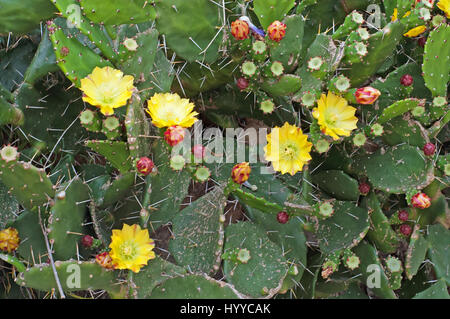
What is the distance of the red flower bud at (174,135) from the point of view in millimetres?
1350

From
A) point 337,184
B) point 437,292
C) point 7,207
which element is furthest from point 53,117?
point 437,292

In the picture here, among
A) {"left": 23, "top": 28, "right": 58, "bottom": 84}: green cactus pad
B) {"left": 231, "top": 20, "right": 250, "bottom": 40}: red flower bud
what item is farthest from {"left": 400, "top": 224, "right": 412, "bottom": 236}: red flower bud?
{"left": 23, "top": 28, "right": 58, "bottom": 84}: green cactus pad

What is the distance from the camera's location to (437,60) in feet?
5.31

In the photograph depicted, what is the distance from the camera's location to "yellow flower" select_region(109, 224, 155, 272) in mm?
1406

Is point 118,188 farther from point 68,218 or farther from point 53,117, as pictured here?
point 53,117

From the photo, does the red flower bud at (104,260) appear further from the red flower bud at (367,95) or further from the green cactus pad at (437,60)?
the green cactus pad at (437,60)

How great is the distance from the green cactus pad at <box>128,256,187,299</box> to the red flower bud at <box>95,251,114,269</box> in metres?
0.08

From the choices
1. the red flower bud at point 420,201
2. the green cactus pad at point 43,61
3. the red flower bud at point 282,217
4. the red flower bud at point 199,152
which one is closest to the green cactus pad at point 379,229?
the red flower bud at point 420,201

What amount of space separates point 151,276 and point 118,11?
791 mm

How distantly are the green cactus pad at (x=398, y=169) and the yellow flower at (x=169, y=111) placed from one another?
2.18 ft

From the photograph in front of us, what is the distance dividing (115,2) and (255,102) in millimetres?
670
